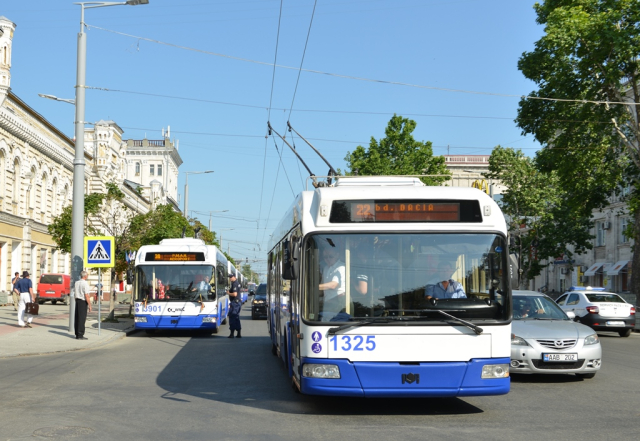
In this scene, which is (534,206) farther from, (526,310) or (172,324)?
(526,310)

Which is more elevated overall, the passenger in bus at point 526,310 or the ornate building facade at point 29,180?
the ornate building facade at point 29,180

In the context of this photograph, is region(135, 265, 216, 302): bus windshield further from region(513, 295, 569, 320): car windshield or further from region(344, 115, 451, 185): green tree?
region(344, 115, 451, 185): green tree

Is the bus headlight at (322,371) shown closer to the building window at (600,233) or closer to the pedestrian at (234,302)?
the pedestrian at (234,302)

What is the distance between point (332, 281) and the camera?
906 cm

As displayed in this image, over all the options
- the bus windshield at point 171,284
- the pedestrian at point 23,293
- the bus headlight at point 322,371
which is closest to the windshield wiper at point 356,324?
the bus headlight at point 322,371

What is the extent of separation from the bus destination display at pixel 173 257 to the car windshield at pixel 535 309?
36.4 feet

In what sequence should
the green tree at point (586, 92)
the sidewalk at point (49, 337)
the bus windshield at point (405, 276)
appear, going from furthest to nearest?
the green tree at point (586, 92) → the sidewalk at point (49, 337) → the bus windshield at point (405, 276)

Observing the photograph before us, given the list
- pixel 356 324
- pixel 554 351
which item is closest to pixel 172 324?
pixel 554 351

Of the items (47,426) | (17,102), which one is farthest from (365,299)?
(17,102)

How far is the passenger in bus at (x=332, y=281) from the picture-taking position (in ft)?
29.6

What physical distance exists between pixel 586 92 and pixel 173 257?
16959mm

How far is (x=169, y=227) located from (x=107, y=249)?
12.0 metres

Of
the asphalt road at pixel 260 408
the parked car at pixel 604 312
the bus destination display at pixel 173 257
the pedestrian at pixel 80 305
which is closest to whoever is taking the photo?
the asphalt road at pixel 260 408

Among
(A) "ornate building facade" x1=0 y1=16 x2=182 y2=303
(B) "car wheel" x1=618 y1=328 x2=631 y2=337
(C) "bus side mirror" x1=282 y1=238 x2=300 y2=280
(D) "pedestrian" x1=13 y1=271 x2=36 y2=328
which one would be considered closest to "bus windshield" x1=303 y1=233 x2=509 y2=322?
(C) "bus side mirror" x1=282 y1=238 x2=300 y2=280
